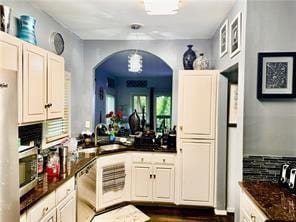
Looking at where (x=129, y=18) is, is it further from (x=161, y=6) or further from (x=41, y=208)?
(x=41, y=208)

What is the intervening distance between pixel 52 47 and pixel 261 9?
2446mm

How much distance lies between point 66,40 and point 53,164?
200 centimetres

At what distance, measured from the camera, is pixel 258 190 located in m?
2.15

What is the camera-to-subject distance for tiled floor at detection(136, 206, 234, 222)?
372 cm

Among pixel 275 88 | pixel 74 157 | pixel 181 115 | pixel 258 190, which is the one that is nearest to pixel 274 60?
pixel 275 88

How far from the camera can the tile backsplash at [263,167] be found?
2.42 m

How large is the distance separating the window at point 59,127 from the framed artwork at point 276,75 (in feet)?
7.31

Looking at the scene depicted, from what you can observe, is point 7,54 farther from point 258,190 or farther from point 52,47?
point 258,190

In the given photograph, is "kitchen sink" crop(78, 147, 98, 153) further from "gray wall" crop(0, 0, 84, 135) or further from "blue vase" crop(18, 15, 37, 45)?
"blue vase" crop(18, 15, 37, 45)

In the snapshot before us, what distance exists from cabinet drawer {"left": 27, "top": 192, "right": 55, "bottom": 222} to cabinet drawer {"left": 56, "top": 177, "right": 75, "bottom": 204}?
0.36 ft

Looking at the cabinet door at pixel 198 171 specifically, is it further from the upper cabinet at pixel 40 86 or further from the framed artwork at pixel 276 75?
the upper cabinet at pixel 40 86

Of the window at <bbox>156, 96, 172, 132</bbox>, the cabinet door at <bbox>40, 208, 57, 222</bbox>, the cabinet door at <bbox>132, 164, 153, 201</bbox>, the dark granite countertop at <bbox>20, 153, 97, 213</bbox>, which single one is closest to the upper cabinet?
the dark granite countertop at <bbox>20, 153, 97, 213</bbox>

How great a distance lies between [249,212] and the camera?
6.80 feet

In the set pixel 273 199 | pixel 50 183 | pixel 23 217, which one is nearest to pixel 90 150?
pixel 50 183
